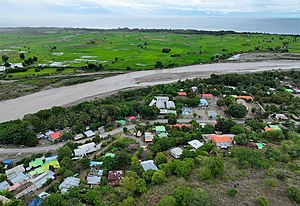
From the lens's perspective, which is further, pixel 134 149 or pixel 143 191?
pixel 134 149

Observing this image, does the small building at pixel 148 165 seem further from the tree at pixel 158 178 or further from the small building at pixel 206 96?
the small building at pixel 206 96

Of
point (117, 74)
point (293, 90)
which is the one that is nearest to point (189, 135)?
point (293, 90)

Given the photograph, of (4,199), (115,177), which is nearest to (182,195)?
→ (115,177)

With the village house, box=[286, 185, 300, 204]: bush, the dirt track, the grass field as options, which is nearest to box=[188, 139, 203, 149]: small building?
box=[286, 185, 300, 204]: bush

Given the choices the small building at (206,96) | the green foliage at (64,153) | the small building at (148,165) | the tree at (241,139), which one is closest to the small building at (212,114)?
the small building at (206,96)

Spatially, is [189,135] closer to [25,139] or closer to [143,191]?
[143,191]

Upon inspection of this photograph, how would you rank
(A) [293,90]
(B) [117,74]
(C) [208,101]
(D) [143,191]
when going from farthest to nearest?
(B) [117,74] → (A) [293,90] → (C) [208,101] → (D) [143,191]

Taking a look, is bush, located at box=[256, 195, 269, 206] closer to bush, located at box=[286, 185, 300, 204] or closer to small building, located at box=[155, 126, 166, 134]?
bush, located at box=[286, 185, 300, 204]
